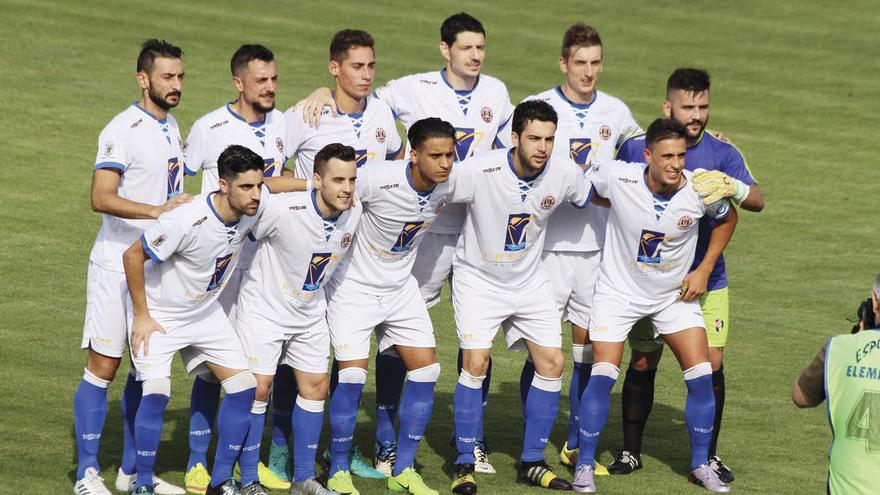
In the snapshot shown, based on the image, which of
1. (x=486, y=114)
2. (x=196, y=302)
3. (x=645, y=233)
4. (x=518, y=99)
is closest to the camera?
(x=196, y=302)

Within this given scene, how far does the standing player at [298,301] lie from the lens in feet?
25.8

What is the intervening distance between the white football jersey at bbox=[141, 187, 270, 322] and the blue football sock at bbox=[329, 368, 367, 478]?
3.22 feet

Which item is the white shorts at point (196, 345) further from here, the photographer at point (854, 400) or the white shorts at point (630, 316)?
the photographer at point (854, 400)

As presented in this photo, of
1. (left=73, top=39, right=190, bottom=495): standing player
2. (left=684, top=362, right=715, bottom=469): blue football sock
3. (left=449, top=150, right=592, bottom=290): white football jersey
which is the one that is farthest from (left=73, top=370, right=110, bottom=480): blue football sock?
(left=684, top=362, right=715, bottom=469): blue football sock

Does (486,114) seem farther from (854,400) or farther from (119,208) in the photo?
(854,400)

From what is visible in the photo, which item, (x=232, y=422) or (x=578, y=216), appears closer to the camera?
(x=232, y=422)

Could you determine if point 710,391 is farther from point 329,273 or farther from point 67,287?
point 67,287

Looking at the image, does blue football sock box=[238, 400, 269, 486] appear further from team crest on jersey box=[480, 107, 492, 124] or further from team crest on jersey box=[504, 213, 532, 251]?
team crest on jersey box=[480, 107, 492, 124]

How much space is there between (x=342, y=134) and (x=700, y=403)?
289cm

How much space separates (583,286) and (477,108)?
141cm

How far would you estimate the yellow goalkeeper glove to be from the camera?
8.13m

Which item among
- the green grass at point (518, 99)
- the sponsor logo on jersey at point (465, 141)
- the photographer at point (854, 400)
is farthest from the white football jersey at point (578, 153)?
the photographer at point (854, 400)

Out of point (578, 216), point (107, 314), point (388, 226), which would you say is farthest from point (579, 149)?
point (107, 314)

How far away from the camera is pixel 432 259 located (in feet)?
29.0
